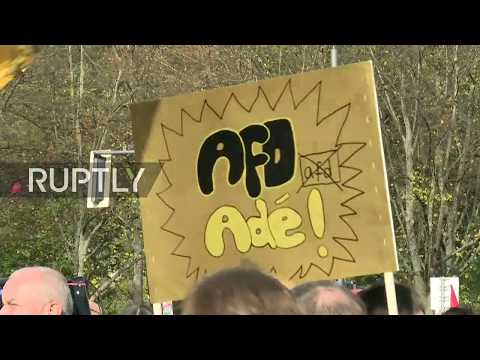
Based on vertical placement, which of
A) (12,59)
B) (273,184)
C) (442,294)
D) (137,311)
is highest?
(12,59)

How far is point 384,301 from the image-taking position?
272cm

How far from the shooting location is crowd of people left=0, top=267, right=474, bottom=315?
4.74 ft

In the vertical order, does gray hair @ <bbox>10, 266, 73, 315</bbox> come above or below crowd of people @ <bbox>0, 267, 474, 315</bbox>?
above

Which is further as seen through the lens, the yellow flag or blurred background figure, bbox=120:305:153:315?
the yellow flag

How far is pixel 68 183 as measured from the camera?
679 inches

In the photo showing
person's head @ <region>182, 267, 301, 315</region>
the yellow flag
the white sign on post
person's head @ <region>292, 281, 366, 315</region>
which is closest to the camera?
person's head @ <region>182, 267, 301, 315</region>

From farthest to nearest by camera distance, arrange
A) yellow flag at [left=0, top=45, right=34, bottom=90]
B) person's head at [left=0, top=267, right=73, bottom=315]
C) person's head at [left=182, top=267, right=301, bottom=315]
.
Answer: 1. yellow flag at [left=0, top=45, right=34, bottom=90]
2. person's head at [left=0, top=267, right=73, bottom=315]
3. person's head at [left=182, top=267, right=301, bottom=315]

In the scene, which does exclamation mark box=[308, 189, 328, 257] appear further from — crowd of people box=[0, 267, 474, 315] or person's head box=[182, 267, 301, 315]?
person's head box=[182, 267, 301, 315]

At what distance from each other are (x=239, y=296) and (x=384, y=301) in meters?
1.37

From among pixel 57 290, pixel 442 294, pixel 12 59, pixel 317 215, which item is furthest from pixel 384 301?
pixel 442 294

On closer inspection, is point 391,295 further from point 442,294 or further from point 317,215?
point 442,294

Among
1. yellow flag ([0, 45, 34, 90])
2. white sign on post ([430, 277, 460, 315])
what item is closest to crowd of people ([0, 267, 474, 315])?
yellow flag ([0, 45, 34, 90])

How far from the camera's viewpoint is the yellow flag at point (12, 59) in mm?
2822
